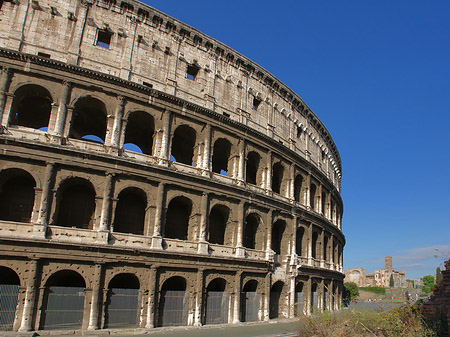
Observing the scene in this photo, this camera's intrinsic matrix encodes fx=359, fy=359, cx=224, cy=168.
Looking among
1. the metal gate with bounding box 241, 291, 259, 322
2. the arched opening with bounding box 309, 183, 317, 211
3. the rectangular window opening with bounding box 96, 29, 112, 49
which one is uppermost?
the rectangular window opening with bounding box 96, 29, 112, 49

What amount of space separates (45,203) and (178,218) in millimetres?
7126

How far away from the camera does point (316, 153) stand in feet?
104

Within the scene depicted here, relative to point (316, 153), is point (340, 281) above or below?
below

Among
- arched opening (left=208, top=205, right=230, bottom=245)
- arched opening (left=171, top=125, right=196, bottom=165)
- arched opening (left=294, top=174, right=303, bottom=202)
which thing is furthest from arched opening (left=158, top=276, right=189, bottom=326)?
arched opening (left=294, top=174, right=303, bottom=202)

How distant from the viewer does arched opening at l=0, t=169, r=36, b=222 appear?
1630 cm

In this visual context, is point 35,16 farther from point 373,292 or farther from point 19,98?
point 373,292

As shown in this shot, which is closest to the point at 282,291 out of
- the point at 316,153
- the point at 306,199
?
the point at 306,199

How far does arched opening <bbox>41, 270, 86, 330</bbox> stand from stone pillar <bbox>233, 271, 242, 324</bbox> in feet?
26.5

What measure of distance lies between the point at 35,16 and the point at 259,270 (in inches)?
724

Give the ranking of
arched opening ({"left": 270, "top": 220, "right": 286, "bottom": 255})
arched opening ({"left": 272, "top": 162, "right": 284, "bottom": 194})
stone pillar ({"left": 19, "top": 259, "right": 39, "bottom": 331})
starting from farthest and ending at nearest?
arched opening ({"left": 272, "top": 162, "right": 284, "bottom": 194}) < arched opening ({"left": 270, "top": 220, "right": 286, "bottom": 255}) < stone pillar ({"left": 19, "top": 259, "right": 39, "bottom": 331})

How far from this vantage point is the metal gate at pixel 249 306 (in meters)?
20.5

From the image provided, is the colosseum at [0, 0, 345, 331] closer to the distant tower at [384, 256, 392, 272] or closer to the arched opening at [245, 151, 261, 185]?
the arched opening at [245, 151, 261, 185]

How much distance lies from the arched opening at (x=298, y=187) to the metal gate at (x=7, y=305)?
1940 cm

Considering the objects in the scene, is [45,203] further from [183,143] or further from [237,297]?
[237,297]
